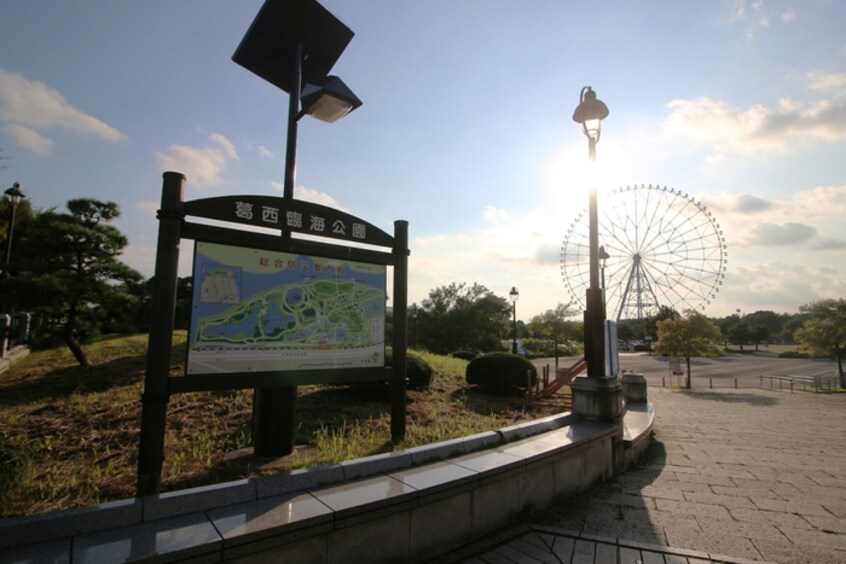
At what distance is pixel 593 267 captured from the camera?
636 centimetres

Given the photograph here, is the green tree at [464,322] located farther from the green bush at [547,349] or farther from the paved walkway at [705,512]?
the paved walkway at [705,512]

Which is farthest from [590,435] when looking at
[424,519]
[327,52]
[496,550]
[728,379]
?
[728,379]

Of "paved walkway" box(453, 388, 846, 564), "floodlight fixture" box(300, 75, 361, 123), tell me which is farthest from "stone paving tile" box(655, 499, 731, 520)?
"floodlight fixture" box(300, 75, 361, 123)

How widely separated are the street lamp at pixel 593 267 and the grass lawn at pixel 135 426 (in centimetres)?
204

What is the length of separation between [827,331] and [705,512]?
26.6 meters

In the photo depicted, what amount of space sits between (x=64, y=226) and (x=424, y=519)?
38.5ft

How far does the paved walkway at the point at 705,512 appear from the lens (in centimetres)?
346

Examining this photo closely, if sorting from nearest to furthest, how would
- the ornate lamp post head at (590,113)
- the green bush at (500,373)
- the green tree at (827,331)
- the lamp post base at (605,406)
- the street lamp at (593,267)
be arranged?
1. the lamp post base at (605,406)
2. the street lamp at (593,267)
3. the ornate lamp post head at (590,113)
4. the green bush at (500,373)
5. the green tree at (827,331)

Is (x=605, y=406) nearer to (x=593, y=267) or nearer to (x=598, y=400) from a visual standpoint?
(x=598, y=400)

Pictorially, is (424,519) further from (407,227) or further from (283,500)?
(407,227)

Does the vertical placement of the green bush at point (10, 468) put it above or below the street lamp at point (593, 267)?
below

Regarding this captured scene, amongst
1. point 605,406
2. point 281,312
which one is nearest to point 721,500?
point 605,406

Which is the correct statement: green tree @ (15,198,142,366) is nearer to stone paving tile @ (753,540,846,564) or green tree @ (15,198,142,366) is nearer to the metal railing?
stone paving tile @ (753,540,846,564)

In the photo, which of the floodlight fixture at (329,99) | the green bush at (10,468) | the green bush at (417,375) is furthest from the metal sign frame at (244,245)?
the green bush at (417,375)
